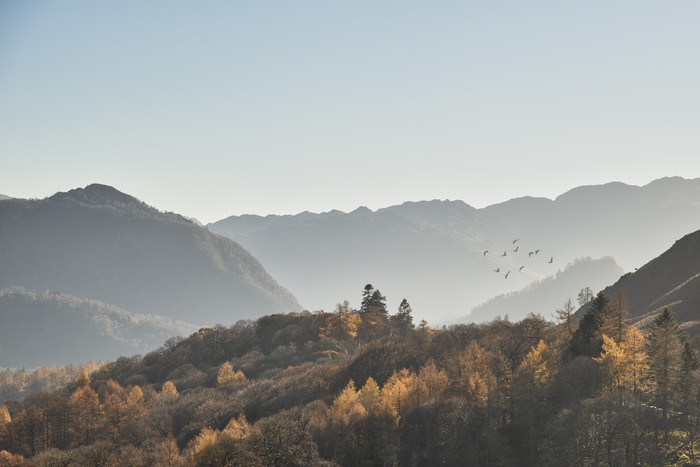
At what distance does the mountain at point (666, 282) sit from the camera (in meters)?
145

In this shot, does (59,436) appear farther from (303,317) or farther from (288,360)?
(303,317)

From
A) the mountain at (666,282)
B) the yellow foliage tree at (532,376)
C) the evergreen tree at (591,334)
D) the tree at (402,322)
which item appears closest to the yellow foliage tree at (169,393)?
the tree at (402,322)

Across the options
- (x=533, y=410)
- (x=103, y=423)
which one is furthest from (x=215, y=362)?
(x=533, y=410)

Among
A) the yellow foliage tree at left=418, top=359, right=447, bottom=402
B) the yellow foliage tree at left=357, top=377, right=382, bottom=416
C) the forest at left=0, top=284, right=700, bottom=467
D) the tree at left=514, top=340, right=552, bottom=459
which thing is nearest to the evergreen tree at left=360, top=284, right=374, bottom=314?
the forest at left=0, top=284, right=700, bottom=467

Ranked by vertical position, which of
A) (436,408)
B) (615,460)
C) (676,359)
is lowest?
(615,460)

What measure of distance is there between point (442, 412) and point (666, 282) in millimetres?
121421

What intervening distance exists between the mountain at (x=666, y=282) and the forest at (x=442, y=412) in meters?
49.8

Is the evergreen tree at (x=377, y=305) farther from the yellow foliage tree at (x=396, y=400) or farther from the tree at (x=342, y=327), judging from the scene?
the yellow foliage tree at (x=396, y=400)

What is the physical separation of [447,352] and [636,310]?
7949 cm

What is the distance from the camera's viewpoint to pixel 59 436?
122188 millimetres

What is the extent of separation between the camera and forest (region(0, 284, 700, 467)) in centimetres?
7381

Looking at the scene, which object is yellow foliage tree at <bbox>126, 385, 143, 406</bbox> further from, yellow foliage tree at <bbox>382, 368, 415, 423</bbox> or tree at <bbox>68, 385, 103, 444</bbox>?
yellow foliage tree at <bbox>382, 368, 415, 423</bbox>

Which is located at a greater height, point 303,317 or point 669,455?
point 303,317

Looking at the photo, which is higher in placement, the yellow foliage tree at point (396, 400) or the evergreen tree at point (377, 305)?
the evergreen tree at point (377, 305)
